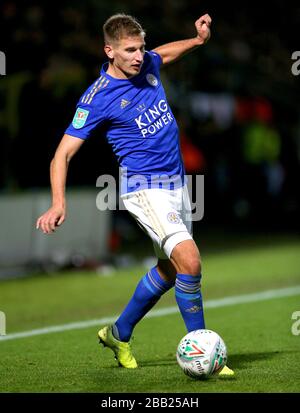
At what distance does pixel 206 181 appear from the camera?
76.6 ft

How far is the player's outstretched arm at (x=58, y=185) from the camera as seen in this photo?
689 cm

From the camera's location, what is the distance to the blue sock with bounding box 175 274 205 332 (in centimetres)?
723

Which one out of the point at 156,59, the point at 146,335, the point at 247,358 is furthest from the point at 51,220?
the point at 146,335

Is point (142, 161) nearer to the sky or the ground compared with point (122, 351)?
nearer to the sky

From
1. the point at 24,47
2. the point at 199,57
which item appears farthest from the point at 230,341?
the point at 199,57

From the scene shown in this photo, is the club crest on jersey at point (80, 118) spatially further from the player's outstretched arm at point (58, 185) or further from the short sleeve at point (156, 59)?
the short sleeve at point (156, 59)

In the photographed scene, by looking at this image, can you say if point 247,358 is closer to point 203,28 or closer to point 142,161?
point 142,161

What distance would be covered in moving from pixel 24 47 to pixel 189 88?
575 centimetres

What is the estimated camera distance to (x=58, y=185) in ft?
23.6

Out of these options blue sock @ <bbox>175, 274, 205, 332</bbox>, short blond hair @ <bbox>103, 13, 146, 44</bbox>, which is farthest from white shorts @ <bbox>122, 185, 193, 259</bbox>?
short blond hair @ <bbox>103, 13, 146, 44</bbox>

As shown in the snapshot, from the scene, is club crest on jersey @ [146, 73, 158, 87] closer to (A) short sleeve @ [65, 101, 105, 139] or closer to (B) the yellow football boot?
(A) short sleeve @ [65, 101, 105, 139]

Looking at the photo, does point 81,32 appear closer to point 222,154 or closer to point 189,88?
point 189,88

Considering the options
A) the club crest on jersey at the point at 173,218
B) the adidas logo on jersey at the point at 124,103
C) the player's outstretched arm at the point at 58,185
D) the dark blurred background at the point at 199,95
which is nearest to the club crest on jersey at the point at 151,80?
the adidas logo on jersey at the point at 124,103

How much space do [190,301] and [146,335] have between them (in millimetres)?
2388
